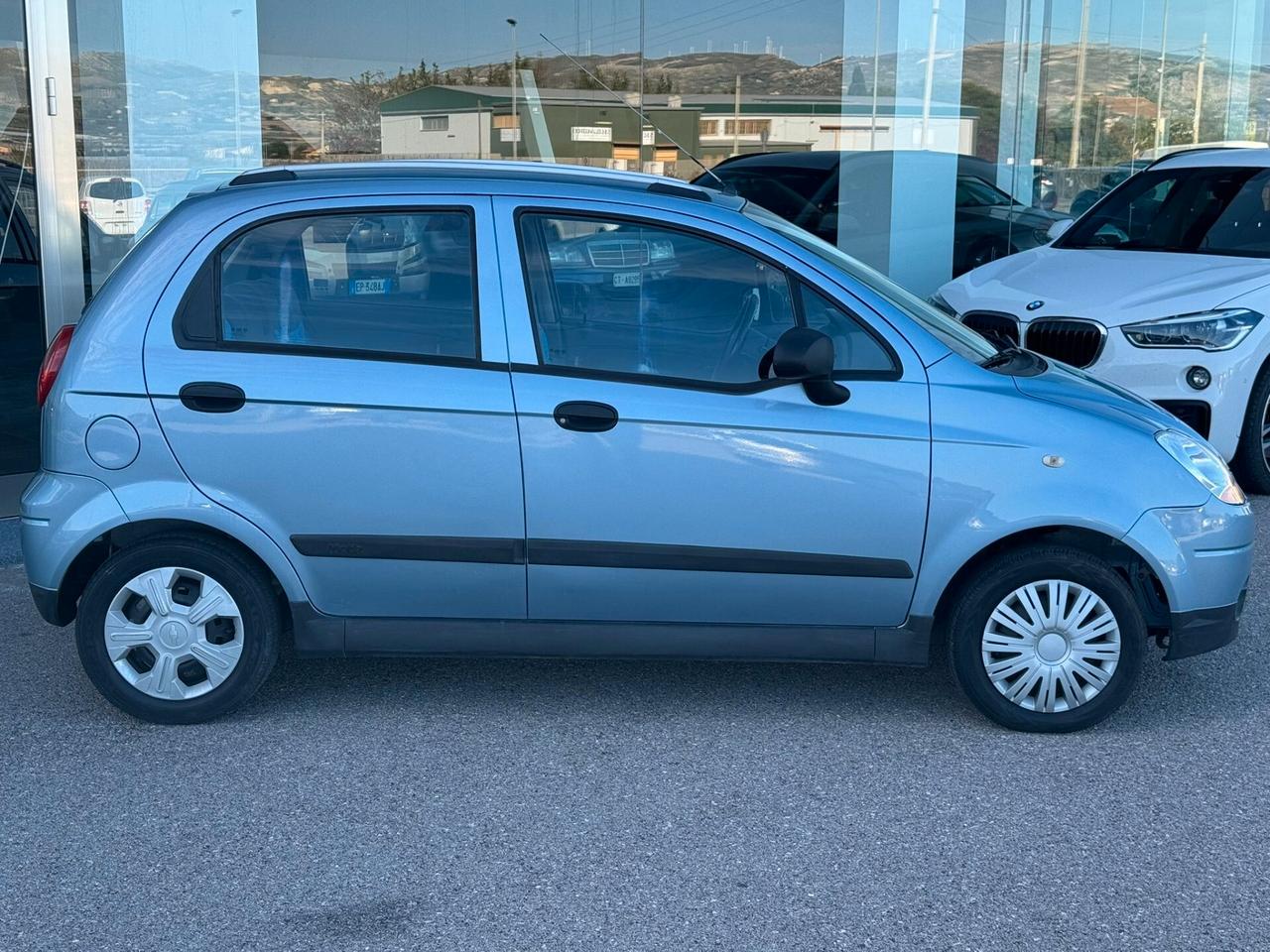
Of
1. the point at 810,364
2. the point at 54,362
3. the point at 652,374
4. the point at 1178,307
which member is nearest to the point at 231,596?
the point at 54,362

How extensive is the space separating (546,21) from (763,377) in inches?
294

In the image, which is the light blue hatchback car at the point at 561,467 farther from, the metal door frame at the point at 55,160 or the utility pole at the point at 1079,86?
the utility pole at the point at 1079,86

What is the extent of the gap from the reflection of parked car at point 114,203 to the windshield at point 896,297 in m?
5.21

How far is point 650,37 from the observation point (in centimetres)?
1165

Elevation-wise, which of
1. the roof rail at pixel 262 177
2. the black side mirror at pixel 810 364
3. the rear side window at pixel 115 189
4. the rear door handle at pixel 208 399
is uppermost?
the roof rail at pixel 262 177

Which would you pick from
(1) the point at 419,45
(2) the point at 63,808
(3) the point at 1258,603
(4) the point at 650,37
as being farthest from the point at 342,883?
(4) the point at 650,37

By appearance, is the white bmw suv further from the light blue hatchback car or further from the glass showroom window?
the glass showroom window

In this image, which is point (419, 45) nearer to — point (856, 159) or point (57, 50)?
point (57, 50)

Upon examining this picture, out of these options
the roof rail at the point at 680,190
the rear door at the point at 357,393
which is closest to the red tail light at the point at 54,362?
the rear door at the point at 357,393

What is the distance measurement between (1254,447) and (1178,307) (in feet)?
3.01

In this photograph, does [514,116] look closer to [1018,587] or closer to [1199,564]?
[1018,587]

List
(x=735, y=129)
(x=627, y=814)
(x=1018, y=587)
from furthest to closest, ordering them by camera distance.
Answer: (x=735, y=129) < (x=1018, y=587) < (x=627, y=814)

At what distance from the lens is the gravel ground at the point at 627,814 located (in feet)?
11.5

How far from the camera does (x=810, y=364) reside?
14.4 feet
